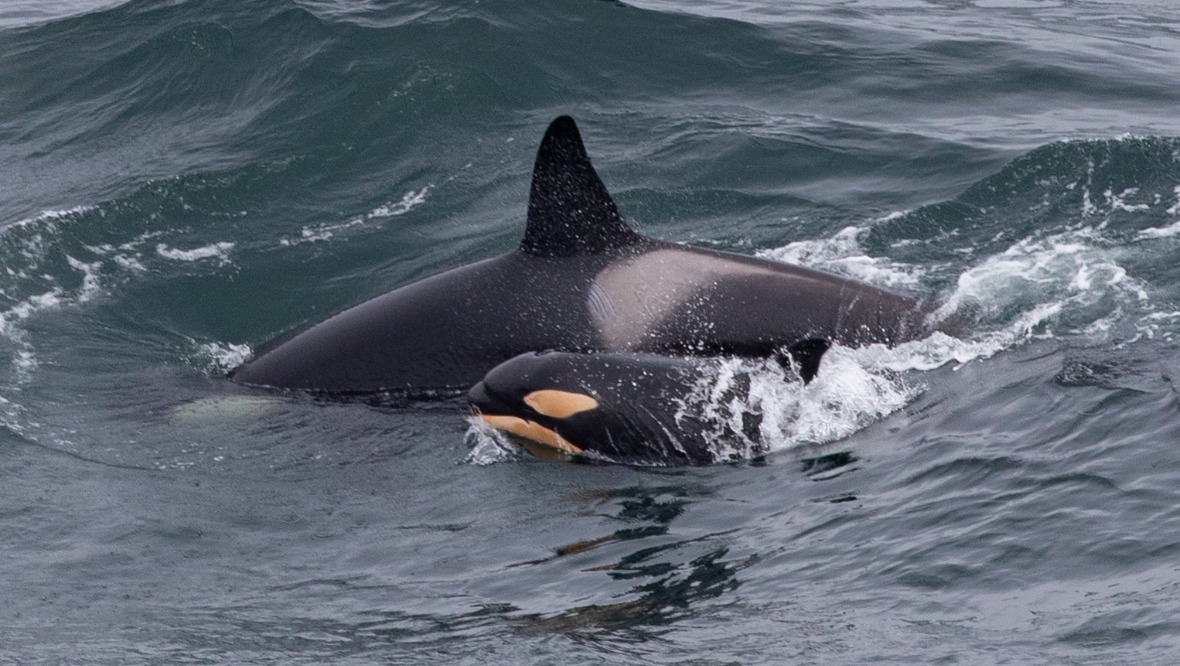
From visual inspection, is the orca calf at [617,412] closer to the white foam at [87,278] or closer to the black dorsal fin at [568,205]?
the black dorsal fin at [568,205]

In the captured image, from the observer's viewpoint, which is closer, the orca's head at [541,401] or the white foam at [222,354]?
the orca's head at [541,401]

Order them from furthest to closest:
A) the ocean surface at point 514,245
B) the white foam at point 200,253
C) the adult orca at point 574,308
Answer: the white foam at point 200,253, the adult orca at point 574,308, the ocean surface at point 514,245

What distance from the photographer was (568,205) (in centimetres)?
1285

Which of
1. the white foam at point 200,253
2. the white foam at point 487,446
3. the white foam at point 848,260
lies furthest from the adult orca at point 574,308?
the white foam at point 200,253

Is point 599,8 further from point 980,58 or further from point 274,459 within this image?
point 274,459

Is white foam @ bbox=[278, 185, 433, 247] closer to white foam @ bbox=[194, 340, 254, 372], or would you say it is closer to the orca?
white foam @ bbox=[194, 340, 254, 372]

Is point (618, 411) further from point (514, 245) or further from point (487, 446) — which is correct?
point (514, 245)

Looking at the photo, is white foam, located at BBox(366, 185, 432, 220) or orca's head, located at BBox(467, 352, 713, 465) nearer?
orca's head, located at BBox(467, 352, 713, 465)

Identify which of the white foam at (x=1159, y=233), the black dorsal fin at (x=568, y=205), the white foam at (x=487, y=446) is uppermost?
the black dorsal fin at (x=568, y=205)

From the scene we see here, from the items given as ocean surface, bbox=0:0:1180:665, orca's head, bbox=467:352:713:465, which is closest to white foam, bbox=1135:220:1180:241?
ocean surface, bbox=0:0:1180:665

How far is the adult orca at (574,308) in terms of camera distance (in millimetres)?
12828

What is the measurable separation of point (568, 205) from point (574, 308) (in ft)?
2.83

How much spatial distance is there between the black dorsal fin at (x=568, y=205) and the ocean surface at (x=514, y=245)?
5.49 ft

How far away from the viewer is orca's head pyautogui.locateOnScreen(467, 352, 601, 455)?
11.6m
